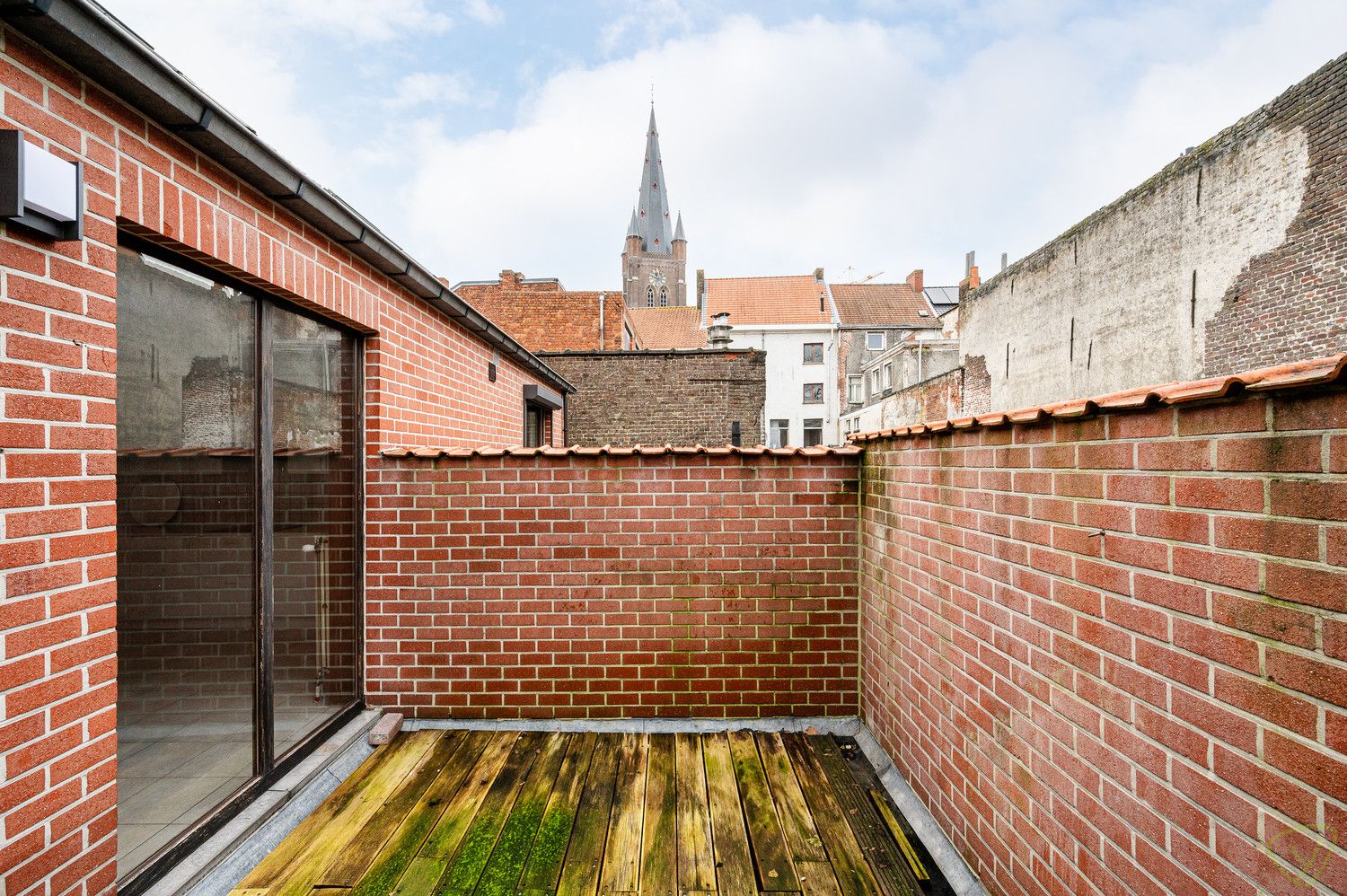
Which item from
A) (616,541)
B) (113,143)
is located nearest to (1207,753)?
(616,541)

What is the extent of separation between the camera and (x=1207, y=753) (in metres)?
1.21

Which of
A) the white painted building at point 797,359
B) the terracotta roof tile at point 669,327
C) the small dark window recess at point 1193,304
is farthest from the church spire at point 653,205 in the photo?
the small dark window recess at point 1193,304

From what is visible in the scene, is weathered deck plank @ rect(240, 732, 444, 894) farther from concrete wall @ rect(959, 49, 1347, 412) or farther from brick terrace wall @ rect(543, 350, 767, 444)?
concrete wall @ rect(959, 49, 1347, 412)

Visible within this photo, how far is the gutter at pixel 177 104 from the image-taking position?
146 centimetres

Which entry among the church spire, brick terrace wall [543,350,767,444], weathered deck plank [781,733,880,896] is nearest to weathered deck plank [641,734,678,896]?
weathered deck plank [781,733,880,896]

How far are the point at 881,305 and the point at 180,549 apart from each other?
108 ft

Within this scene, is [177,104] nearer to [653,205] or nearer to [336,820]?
[336,820]

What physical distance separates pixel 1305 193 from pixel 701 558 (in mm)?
8498

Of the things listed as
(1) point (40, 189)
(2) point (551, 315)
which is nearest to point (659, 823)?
(1) point (40, 189)

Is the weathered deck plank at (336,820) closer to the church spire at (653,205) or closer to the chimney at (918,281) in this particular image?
the chimney at (918,281)

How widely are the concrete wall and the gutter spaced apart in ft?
30.6

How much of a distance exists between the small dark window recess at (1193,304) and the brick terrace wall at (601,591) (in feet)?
27.3

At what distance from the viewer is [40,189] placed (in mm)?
1443

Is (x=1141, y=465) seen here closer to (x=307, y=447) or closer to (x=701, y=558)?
(x=701, y=558)
